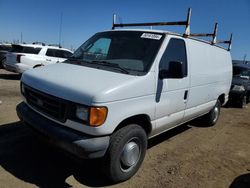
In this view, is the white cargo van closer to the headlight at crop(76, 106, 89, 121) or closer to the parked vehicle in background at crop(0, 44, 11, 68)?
the headlight at crop(76, 106, 89, 121)

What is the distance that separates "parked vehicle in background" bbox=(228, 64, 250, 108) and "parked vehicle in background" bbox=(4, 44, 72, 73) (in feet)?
25.7

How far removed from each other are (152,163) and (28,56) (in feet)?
33.1

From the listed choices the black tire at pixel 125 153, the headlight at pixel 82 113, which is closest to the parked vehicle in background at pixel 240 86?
the black tire at pixel 125 153

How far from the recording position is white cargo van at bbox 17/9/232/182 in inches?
122

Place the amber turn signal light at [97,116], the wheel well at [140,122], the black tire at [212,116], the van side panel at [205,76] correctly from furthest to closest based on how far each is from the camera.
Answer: the black tire at [212,116], the van side panel at [205,76], the wheel well at [140,122], the amber turn signal light at [97,116]

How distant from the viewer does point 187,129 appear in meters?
6.65

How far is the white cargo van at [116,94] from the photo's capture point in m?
3.11

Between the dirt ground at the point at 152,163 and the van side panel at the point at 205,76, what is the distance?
29.7 inches

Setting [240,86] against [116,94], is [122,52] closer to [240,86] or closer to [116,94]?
[116,94]

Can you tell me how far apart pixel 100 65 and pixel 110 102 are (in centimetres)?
106

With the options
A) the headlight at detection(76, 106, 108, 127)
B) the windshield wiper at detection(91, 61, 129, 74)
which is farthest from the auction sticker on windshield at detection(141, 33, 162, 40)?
the headlight at detection(76, 106, 108, 127)

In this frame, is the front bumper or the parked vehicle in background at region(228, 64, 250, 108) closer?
the front bumper

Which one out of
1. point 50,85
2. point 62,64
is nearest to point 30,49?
point 62,64

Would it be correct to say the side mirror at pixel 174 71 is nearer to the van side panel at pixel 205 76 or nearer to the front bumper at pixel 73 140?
the van side panel at pixel 205 76
